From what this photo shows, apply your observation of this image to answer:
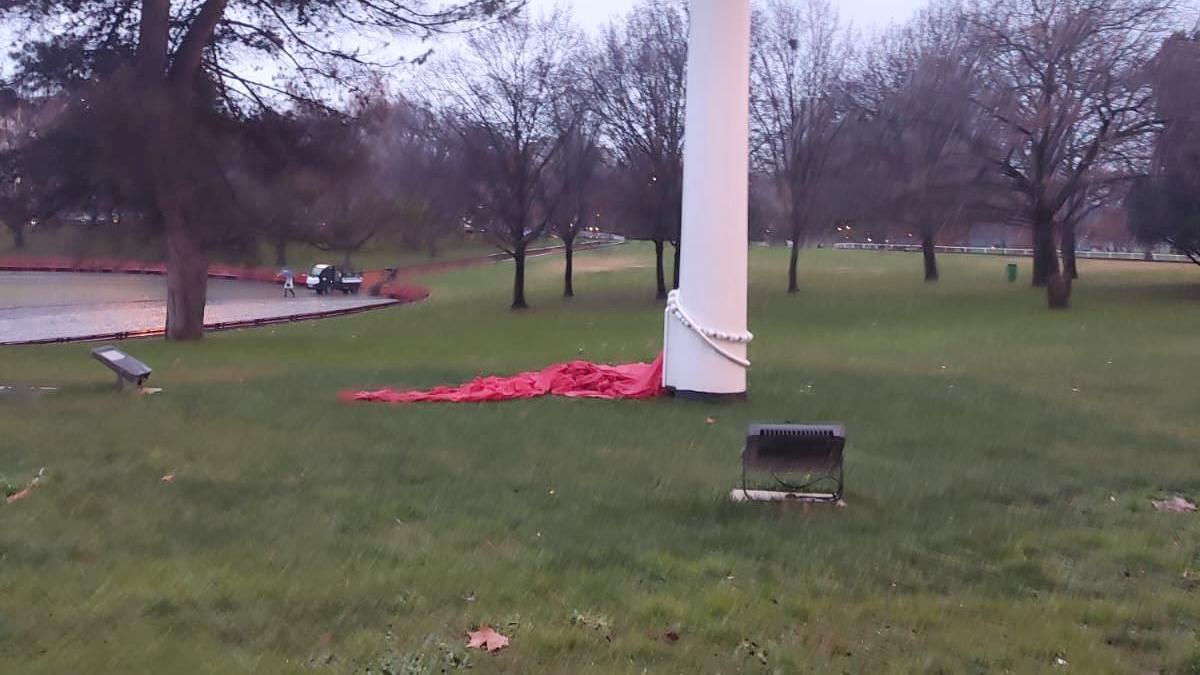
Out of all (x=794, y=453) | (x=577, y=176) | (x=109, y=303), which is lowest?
(x=109, y=303)

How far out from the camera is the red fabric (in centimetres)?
1288

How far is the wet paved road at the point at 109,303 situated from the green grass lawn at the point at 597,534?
83.7 feet

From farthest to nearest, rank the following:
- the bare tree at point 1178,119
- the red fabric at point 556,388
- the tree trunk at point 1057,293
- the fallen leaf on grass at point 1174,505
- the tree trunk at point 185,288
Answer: the tree trunk at point 1057,293 → the bare tree at point 1178,119 → the tree trunk at point 185,288 → the red fabric at point 556,388 → the fallen leaf on grass at point 1174,505

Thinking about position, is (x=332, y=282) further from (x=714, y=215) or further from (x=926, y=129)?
(x=714, y=215)

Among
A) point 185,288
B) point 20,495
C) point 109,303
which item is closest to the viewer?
point 20,495

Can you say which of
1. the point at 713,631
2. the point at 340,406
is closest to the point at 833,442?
the point at 713,631

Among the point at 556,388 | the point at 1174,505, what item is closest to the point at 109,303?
the point at 556,388

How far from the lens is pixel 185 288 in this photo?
28.0 metres

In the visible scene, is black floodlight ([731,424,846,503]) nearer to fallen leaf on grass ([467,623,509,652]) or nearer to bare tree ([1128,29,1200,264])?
fallen leaf on grass ([467,623,509,652])

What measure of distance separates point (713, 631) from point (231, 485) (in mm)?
4408

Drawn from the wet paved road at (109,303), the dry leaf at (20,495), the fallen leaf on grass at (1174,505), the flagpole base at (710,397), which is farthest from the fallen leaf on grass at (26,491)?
the wet paved road at (109,303)

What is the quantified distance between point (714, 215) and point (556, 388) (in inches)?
113

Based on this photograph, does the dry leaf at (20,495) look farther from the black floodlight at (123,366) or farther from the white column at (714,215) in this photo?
the white column at (714,215)

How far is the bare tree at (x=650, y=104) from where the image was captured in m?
41.0
